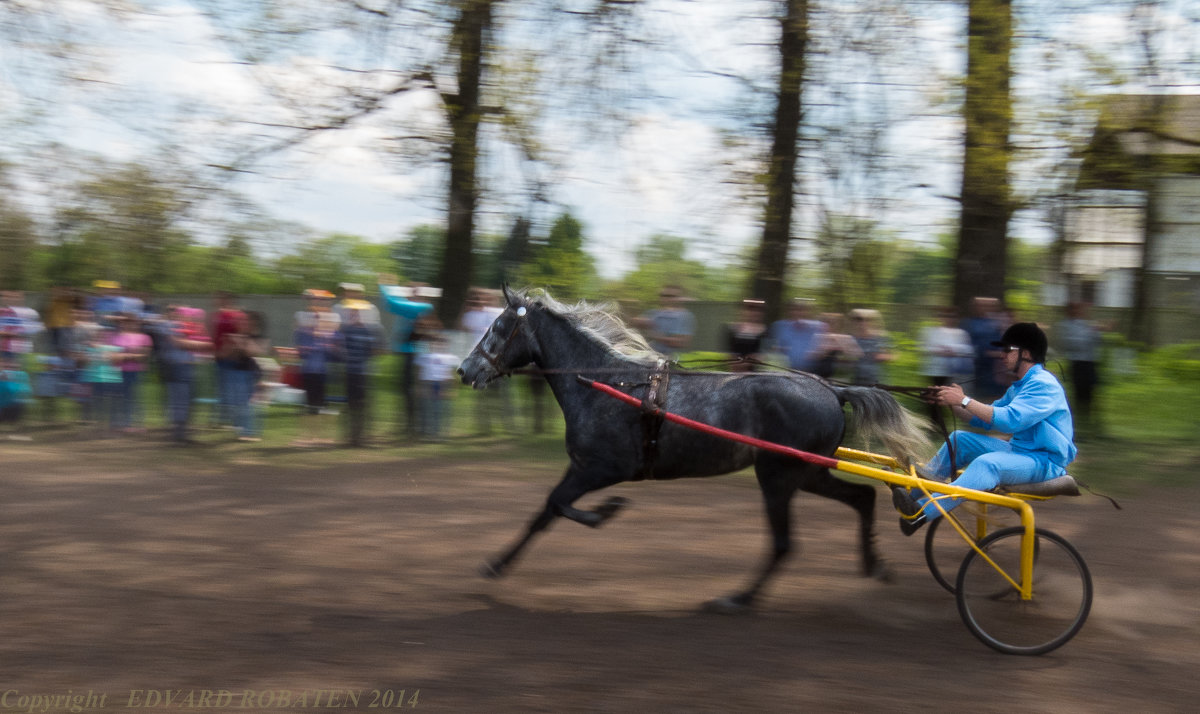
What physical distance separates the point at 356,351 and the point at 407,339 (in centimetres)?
54

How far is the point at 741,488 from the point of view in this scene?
920cm

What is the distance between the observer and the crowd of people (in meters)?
9.93

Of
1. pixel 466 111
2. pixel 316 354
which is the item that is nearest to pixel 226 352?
pixel 316 354

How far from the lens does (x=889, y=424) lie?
5.51 meters

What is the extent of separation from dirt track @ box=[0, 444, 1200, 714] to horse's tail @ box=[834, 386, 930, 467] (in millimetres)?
871

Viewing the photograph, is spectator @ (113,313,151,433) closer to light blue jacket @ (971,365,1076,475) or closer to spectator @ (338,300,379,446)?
spectator @ (338,300,379,446)

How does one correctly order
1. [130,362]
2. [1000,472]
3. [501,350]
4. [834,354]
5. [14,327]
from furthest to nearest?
[14,327] < [130,362] < [834,354] < [501,350] < [1000,472]

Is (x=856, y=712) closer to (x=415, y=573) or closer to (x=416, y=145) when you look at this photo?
(x=415, y=573)

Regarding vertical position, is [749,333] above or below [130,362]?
above

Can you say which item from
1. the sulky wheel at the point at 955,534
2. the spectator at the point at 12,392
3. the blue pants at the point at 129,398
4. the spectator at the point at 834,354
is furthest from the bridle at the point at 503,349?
the spectator at the point at 12,392

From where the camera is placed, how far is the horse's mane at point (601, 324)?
6076 millimetres

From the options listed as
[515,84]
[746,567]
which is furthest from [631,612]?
[515,84]

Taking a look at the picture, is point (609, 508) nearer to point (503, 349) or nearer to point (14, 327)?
point (503, 349)

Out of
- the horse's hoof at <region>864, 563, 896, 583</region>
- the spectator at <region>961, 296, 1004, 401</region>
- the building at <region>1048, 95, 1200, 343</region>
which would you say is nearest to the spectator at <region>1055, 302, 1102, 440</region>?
the spectator at <region>961, 296, 1004, 401</region>
